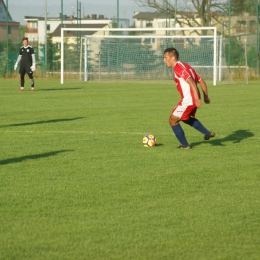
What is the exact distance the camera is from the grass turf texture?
5.11 meters

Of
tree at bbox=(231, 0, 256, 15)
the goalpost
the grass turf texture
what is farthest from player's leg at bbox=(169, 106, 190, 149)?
tree at bbox=(231, 0, 256, 15)

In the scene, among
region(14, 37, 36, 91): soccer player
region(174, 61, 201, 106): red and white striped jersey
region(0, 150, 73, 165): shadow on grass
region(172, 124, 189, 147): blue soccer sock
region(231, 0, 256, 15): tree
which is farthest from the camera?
region(231, 0, 256, 15): tree

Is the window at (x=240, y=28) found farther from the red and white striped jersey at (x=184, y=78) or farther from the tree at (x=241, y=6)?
the red and white striped jersey at (x=184, y=78)

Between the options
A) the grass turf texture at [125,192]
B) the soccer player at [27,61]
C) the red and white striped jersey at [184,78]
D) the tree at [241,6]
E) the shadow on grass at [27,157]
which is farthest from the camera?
the tree at [241,6]

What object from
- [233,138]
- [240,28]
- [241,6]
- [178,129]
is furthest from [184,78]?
[241,6]

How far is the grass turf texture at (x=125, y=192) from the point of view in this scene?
511cm

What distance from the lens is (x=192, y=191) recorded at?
23.2 ft

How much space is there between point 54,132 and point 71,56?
26550 millimetres

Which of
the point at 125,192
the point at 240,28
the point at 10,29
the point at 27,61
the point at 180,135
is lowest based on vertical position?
the point at 125,192

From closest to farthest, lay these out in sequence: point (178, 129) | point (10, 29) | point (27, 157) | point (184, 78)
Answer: point (27, 157) < point (184, 78) < point (178, 129) < point (10, 29)

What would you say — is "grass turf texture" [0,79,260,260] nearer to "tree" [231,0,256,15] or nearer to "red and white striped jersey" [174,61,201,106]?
"red and white striped jersey" [174,61,201,106]

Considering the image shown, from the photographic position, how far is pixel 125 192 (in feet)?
23.0

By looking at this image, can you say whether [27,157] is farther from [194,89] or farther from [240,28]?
[240,28]

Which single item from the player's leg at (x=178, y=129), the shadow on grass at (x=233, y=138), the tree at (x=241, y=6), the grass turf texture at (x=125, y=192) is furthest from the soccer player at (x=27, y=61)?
the tree at (x=241, y=6)
